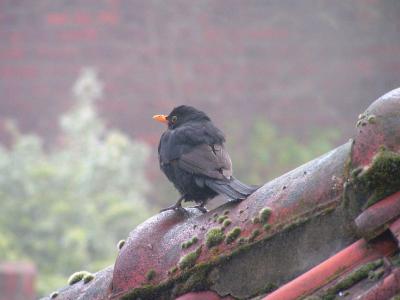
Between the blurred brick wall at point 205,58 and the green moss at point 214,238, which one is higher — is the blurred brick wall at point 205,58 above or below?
above

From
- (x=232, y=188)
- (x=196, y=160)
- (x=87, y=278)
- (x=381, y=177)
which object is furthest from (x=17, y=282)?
(x=381, y=177)

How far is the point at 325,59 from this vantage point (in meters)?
12.9

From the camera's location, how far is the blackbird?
16.2 ft

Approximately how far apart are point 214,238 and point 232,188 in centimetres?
76

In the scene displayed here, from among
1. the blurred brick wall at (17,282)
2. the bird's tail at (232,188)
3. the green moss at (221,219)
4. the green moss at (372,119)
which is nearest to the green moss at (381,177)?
the green moss at (372,119)

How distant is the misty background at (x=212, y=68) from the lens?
40.2 feet

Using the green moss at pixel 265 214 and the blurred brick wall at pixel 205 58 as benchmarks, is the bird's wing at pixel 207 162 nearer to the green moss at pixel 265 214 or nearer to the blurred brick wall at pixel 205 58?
the green moss at pixel 265 214

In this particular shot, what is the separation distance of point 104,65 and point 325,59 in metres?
2.96

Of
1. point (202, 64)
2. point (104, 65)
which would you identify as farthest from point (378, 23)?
point (104, 65)

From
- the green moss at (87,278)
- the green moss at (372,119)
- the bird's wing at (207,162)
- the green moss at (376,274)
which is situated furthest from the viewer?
the bird's wing at (207,162)

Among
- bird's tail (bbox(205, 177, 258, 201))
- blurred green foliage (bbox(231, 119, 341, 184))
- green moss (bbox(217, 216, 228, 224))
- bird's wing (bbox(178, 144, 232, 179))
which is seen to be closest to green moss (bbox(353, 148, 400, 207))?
green moss (bbox(217, 216, 228, 224))

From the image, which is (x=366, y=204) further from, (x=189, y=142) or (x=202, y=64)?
(x=202, y=64)

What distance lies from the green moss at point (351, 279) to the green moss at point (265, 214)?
0.54 meters

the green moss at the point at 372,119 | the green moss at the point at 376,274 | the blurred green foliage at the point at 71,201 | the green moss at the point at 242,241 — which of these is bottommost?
the green moss at the point at 376,274
